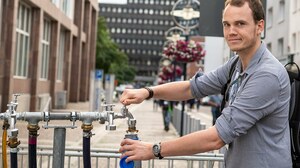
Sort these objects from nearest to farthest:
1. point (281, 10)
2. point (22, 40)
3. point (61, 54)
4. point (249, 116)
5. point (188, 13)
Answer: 1. point (249, 116)
2. point (188, 13)
3. point (22, 40)
4. point (281, 10)
5. point (61, 54)

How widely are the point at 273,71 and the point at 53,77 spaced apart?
29442mm

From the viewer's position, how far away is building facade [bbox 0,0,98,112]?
21828 millimetres

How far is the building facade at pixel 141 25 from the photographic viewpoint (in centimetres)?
15738

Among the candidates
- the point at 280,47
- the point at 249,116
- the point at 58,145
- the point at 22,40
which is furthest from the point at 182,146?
the point at 280,47

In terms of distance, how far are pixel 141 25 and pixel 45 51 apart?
130 m

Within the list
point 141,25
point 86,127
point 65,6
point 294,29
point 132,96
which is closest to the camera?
point 86,127

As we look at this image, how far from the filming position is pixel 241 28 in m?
2.22

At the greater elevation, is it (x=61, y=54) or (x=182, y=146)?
(x=61, y=54)

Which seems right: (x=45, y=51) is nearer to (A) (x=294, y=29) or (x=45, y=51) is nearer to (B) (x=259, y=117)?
(A) (x=294, y=29)

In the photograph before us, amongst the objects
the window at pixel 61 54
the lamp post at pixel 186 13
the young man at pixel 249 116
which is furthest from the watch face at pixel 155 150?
the window at pixel 61 54

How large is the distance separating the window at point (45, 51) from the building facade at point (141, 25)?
127 meters

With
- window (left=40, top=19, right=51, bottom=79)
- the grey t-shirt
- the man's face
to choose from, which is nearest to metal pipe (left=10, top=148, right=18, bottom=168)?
the grey t-shirt

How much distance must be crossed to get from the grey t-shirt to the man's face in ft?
0.27

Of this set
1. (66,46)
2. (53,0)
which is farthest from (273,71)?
(66,46)
